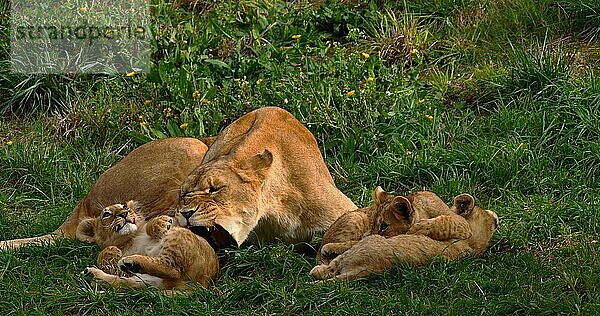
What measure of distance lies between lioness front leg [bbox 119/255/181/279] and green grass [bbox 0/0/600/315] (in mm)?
133

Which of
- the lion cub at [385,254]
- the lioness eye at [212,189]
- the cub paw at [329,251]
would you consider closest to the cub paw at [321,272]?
the lion cub at [385,254]

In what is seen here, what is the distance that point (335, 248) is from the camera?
235 inches

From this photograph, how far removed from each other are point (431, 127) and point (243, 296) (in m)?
3.35


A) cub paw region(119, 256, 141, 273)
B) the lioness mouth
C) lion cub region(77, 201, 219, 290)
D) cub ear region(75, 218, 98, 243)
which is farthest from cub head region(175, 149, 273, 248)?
cub ear region(75, 218, 98, 243)

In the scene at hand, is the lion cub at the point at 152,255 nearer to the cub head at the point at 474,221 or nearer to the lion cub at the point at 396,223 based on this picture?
the lion cub at the point at 396,223

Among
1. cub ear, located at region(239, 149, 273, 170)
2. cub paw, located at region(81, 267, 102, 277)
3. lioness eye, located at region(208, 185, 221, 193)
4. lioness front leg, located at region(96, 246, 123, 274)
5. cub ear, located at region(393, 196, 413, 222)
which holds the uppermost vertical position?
cub ear, located at region(239, 149, 273, 170)

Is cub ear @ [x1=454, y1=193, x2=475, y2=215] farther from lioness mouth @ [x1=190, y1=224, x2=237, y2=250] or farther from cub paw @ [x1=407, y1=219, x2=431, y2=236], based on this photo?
lioness mouth @ [x1=190, y1=224, x2=237, y2=250]

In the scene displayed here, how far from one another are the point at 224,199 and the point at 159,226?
42cm

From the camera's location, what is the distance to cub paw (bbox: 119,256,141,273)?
18.5ft

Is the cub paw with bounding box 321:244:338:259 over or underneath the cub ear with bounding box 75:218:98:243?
over

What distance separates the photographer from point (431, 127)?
8.55 m

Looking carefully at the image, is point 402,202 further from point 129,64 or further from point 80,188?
point 129,64

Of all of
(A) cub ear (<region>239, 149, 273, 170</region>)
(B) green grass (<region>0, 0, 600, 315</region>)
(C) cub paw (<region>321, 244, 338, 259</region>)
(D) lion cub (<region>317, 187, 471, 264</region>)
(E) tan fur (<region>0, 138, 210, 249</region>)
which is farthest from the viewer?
(E) tan fur (<region>0, 138, 210, 249</region>)

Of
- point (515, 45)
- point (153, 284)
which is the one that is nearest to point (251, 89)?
point (515, 45)
